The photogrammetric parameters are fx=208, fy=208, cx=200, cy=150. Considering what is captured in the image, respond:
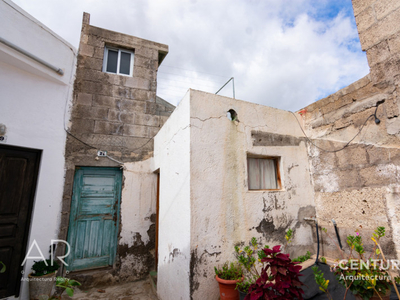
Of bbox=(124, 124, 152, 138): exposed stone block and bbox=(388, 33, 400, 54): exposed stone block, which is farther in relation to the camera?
bbox=(124, 124, 152, 138): exposed stone block

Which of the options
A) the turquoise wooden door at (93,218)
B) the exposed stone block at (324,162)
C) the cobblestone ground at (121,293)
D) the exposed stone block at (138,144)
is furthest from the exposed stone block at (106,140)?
the exposed stone block at (324,162)

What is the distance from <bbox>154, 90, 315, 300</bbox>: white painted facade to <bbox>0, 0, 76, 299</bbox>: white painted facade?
2133 millimetres

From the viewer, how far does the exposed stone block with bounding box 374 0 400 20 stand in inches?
96.9

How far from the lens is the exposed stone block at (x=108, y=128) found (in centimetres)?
450

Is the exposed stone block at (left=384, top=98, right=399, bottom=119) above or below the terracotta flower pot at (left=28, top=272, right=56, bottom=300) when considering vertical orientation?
above

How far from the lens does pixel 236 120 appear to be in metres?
3.23

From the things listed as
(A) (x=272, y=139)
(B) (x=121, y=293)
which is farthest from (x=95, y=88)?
(B) (x=121, y=293)

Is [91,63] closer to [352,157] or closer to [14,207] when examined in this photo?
[14,207]

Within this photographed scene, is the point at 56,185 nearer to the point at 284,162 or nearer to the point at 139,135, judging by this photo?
the point at 139,135

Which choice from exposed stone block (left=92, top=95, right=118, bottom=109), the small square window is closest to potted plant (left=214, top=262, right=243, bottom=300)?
the small square window

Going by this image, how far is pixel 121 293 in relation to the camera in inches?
147

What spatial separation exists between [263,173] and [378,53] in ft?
7.08

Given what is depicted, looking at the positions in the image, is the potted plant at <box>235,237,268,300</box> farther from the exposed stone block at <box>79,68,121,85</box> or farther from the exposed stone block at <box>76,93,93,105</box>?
the exposed stone block at <box>79,68,121,85</box>

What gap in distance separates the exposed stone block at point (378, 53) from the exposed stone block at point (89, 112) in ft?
15.5
